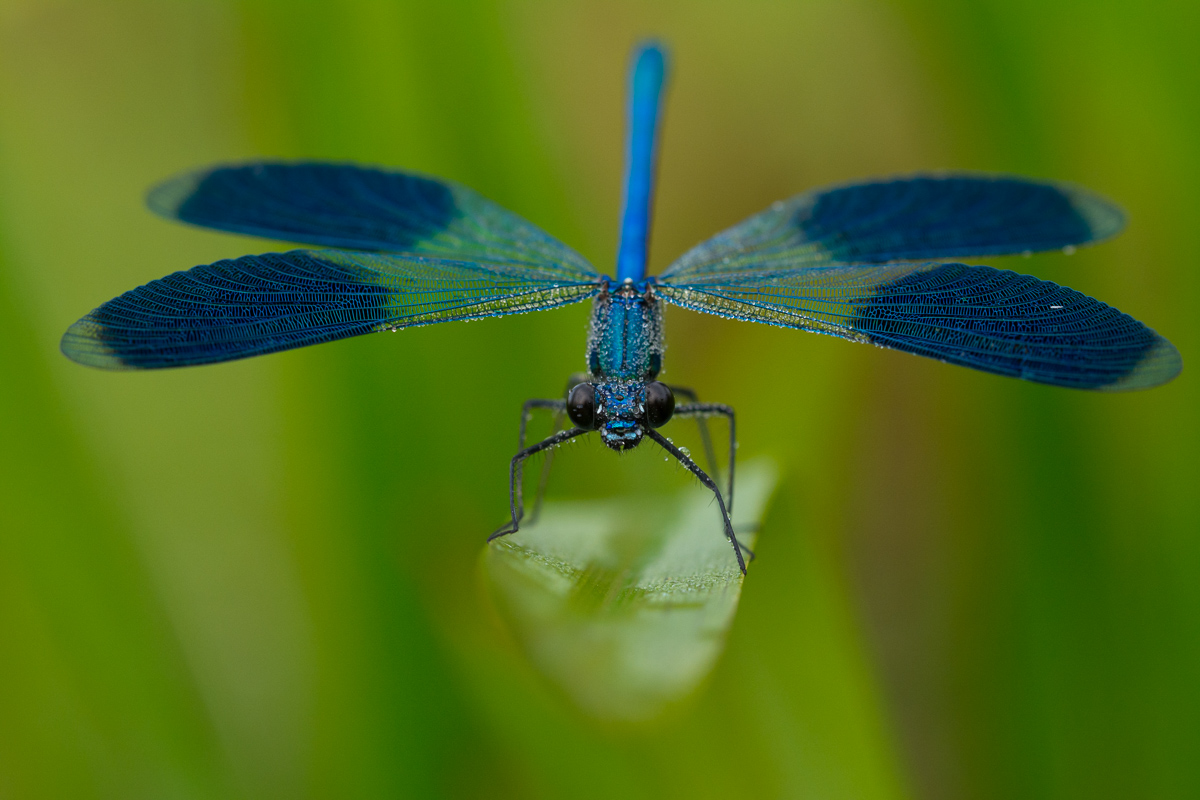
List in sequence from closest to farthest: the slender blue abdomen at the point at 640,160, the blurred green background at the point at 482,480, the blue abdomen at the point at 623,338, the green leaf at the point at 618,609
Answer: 1. the green leaf at the point at 618,609
2. the blurred green background at the point at 482,480
3. the blue abdomen at the point at 623,338
4. the slender blue abdomen at the point at 640,160

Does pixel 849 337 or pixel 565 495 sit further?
pixel 565 495

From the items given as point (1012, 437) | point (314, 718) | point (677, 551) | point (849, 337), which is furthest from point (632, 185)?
point (314, 718)

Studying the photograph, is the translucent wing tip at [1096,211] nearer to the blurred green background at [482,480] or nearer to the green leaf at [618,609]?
the blurred green background at [482,480]

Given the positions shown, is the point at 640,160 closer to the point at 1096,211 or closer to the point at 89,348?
the point at 1096,211

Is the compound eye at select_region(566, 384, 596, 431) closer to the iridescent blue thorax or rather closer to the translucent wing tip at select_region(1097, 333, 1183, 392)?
the iridescent blue thorax

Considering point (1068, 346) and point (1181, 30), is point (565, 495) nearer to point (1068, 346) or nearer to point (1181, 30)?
point (1068, 346)

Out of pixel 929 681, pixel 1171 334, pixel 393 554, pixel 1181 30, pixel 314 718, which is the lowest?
pixel 929 681

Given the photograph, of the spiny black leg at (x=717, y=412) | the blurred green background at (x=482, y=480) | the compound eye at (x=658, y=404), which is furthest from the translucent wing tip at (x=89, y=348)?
the spiny black leg at (x=717, y=412)
